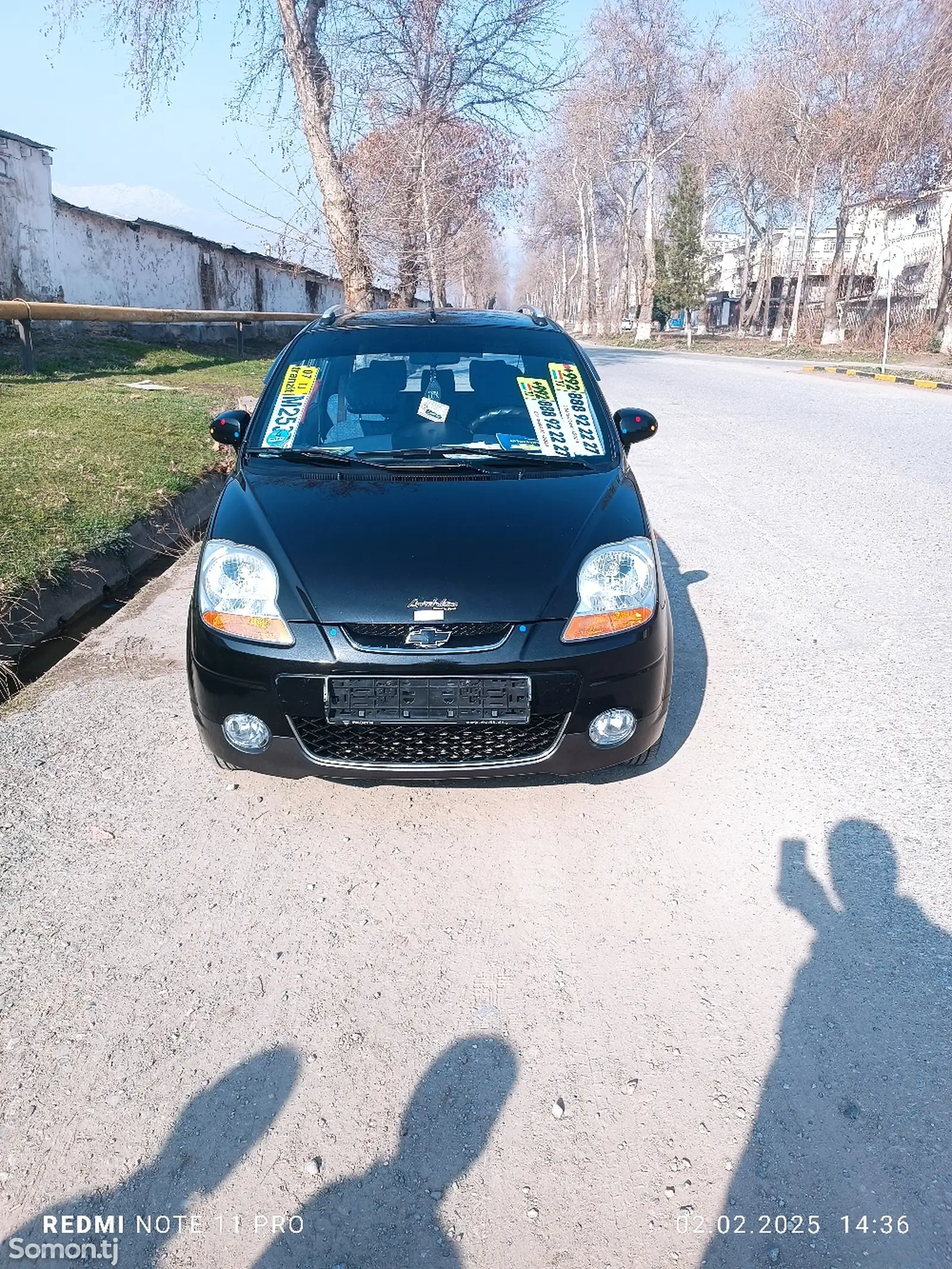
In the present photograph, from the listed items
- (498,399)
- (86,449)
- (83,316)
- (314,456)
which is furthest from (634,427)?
(83,316)

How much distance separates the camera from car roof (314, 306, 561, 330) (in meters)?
4.37

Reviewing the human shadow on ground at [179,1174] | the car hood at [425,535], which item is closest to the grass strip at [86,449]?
the car hood at [425,535]

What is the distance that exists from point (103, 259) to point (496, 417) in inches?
686

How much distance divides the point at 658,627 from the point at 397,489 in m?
1.13

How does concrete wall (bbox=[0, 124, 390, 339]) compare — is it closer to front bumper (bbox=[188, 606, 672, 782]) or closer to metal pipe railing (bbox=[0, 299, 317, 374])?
metal pipe railing (bbox=[0, 299, 317, 374])

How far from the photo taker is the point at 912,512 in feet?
22.3

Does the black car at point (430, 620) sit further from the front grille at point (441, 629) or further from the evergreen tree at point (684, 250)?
the evergreen tree at point (684, 250)

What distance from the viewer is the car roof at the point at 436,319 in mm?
4367

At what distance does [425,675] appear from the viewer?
8.84ft

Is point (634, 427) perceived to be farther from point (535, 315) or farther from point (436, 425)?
point (535, 315)

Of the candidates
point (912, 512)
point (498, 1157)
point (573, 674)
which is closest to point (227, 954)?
point (498, 1157)

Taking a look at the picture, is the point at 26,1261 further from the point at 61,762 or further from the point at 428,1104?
the point at 61,762

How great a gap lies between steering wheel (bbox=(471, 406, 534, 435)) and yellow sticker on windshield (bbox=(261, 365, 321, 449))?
31.1 inches

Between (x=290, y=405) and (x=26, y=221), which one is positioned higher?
(x=26, y=221)
